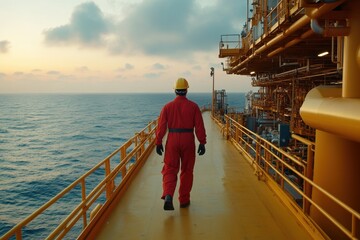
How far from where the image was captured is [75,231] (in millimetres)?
14711

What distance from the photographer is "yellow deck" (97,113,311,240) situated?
4.34m

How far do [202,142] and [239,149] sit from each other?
5.85 meters

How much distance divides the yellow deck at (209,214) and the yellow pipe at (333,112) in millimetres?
1568

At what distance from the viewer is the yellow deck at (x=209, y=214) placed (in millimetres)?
4344

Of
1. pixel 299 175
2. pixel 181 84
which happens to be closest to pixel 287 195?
pixel 299 175

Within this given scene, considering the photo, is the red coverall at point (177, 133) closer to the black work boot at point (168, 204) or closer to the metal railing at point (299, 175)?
the black work boot at point (168, 204)

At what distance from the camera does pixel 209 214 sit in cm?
503

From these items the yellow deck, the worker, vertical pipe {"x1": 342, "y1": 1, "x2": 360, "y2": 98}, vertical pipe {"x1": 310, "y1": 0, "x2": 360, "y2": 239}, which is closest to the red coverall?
the worker

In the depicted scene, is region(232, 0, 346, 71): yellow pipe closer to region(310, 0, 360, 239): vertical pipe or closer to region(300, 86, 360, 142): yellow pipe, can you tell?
region(310, 0, 360, 239): vertical pipe

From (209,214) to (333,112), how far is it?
2.47 m

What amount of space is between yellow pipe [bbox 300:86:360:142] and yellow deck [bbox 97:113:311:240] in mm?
1568

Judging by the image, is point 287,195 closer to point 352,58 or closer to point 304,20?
point 352,58

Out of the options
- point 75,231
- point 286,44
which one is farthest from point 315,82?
point 75,231

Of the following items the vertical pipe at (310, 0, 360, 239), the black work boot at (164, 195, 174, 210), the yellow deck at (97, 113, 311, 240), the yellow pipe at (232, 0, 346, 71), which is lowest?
the yellow deck at (97, 113, 311, 240)
